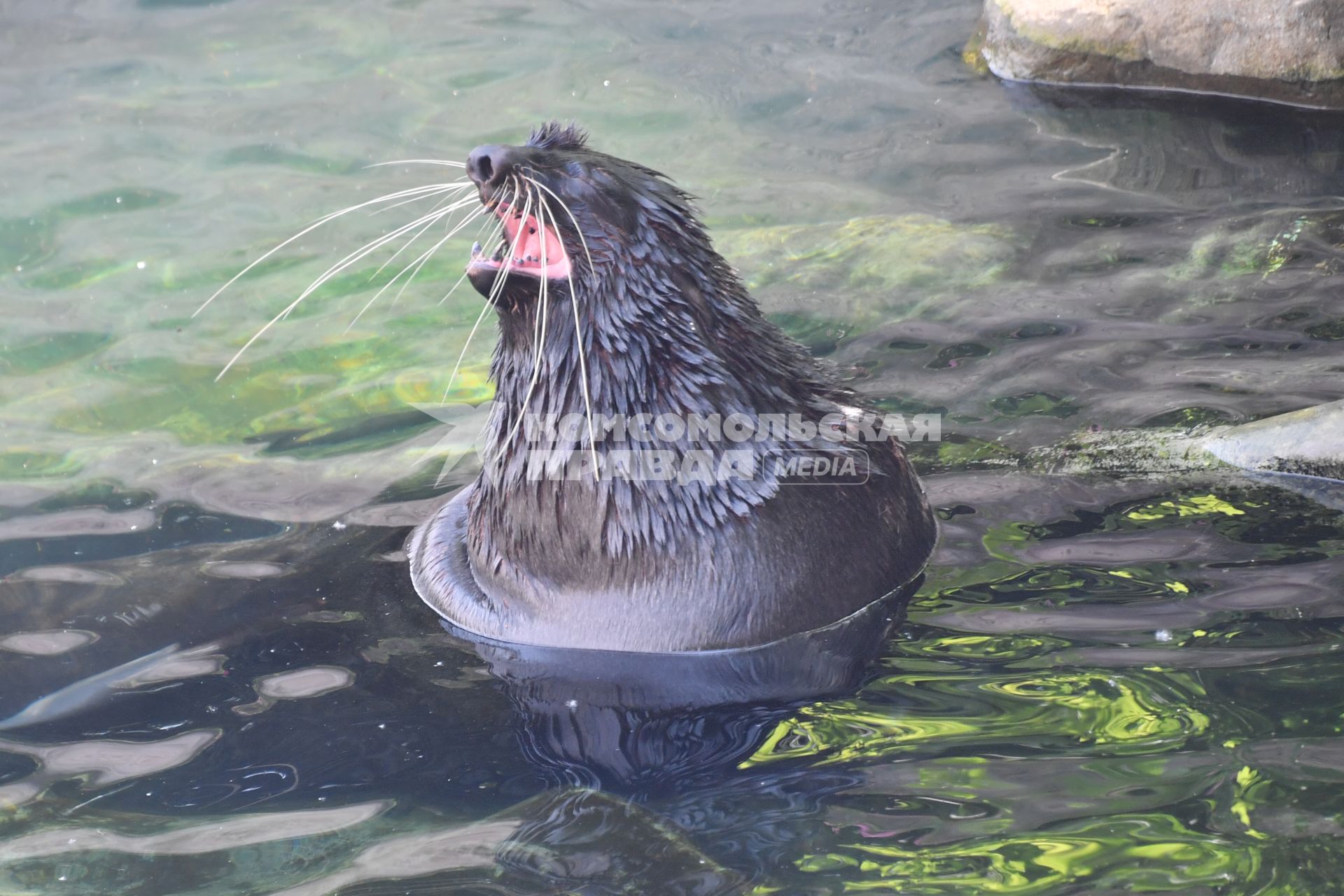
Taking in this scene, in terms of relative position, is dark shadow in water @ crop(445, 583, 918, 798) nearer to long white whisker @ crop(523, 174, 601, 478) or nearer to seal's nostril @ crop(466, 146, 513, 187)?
long white whisker @ crop(523, 174, 601, 478)

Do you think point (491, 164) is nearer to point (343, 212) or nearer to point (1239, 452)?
point (343, 212)

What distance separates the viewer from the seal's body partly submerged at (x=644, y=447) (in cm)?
406

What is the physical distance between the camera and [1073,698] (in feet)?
12.5

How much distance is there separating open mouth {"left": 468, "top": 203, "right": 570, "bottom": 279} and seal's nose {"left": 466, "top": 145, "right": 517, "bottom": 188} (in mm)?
86

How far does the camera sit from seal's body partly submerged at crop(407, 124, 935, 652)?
406cm

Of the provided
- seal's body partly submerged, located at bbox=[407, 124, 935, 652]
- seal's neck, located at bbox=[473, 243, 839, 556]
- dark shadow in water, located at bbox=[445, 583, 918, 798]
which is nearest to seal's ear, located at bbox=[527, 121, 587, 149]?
seal's body partly submerged, located at bbox=[407, 124, 935, 652]

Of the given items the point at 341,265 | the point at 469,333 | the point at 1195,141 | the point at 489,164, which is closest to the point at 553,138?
the point at 489,164

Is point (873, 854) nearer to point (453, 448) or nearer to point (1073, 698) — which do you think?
point (1073, 698)

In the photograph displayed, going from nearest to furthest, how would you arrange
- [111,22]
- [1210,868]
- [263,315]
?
1. [1210,868]
2. [263,315]
3. [111,22]

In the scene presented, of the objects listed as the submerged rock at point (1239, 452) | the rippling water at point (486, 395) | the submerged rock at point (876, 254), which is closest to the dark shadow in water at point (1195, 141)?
the rippling water at point (486, 395)

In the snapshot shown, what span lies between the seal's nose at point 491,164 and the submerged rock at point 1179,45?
6409 mm

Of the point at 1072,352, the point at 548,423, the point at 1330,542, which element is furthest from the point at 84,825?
the point at 1072,352

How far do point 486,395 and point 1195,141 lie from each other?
15.1ft

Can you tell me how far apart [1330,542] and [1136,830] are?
1715mm
